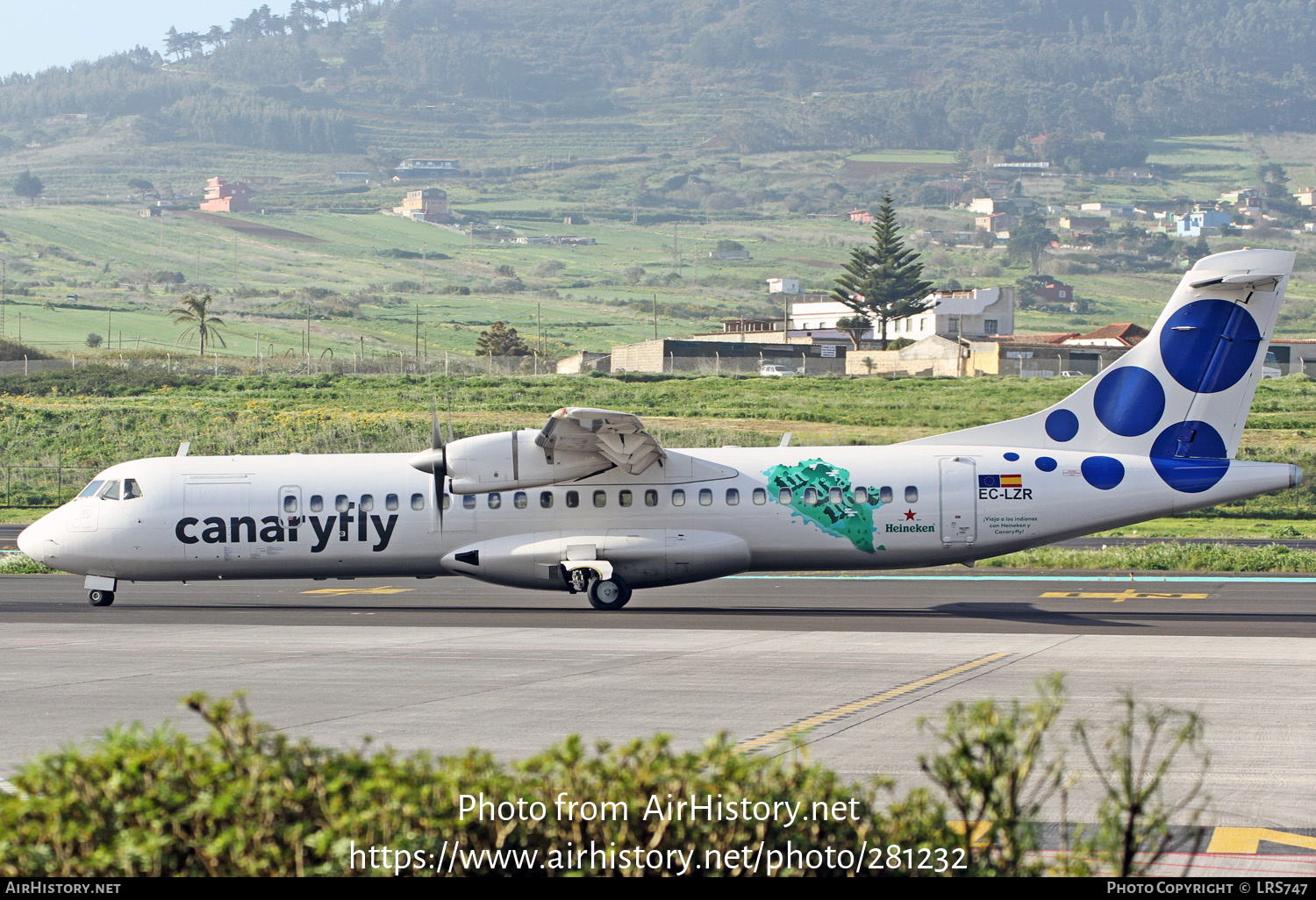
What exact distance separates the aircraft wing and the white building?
102 m

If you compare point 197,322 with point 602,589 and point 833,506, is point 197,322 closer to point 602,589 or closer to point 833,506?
point 602,589

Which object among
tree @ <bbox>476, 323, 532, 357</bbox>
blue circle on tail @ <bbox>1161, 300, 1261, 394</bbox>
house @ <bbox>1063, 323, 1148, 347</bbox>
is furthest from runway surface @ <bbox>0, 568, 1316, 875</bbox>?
house @ <bbox>1063, 323, 1148, 347</bbox>

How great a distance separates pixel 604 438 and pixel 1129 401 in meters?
9.82

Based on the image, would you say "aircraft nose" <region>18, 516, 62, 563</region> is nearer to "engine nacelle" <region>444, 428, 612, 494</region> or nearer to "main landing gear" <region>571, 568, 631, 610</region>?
"engine nacelle" <region>444, 428, 612, 494</region>

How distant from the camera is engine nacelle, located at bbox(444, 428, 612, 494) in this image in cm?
2277

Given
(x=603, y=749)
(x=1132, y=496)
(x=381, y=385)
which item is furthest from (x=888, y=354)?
(x=603, y=749)

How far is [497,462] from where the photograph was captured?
74.7 feet

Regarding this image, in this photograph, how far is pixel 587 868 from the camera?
5.46m

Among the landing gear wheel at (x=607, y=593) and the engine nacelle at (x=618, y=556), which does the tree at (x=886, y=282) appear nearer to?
the engine nacelle at (x=618, y=556)


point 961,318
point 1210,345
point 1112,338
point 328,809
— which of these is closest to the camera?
point 328,809

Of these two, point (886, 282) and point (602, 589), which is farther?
point (886, 282)

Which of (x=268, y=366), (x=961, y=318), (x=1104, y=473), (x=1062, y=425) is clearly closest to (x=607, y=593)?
(x=1062, y=425)

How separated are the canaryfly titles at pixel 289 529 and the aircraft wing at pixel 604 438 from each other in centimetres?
379

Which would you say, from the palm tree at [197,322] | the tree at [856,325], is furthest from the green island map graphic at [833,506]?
the tree at [856,325]
